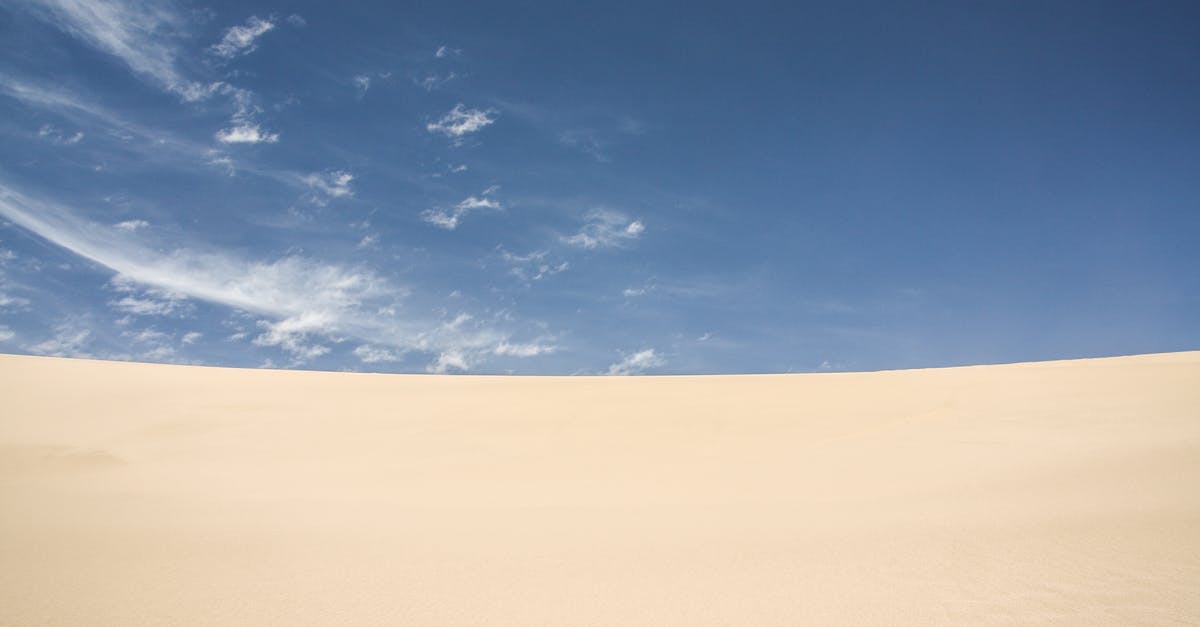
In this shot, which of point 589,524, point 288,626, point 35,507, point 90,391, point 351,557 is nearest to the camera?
point 288,626

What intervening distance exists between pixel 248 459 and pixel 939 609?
888 cm

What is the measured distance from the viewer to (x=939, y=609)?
3.70 meters

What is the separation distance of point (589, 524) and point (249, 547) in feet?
9.03

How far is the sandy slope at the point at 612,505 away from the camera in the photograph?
12.9 feet

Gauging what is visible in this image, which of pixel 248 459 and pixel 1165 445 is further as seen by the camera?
pixel 248 459

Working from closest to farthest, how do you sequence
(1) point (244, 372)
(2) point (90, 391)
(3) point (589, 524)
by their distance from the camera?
1. (3) point (589, 524)
2. (2) point (90, 391)
3. (1) point (244, 372)

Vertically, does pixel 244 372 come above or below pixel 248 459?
above

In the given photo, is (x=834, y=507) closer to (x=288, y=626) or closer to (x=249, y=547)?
(x=288, y=626)

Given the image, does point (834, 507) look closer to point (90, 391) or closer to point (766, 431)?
point (766, 431)

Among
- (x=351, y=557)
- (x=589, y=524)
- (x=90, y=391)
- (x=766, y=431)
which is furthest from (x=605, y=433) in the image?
(x=90, y=391)

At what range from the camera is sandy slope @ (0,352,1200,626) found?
3926 mm

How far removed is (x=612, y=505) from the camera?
6.45 metres

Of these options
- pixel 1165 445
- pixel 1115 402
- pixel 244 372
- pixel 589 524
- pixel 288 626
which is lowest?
pixel 288 626

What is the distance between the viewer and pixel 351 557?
4875 mm
